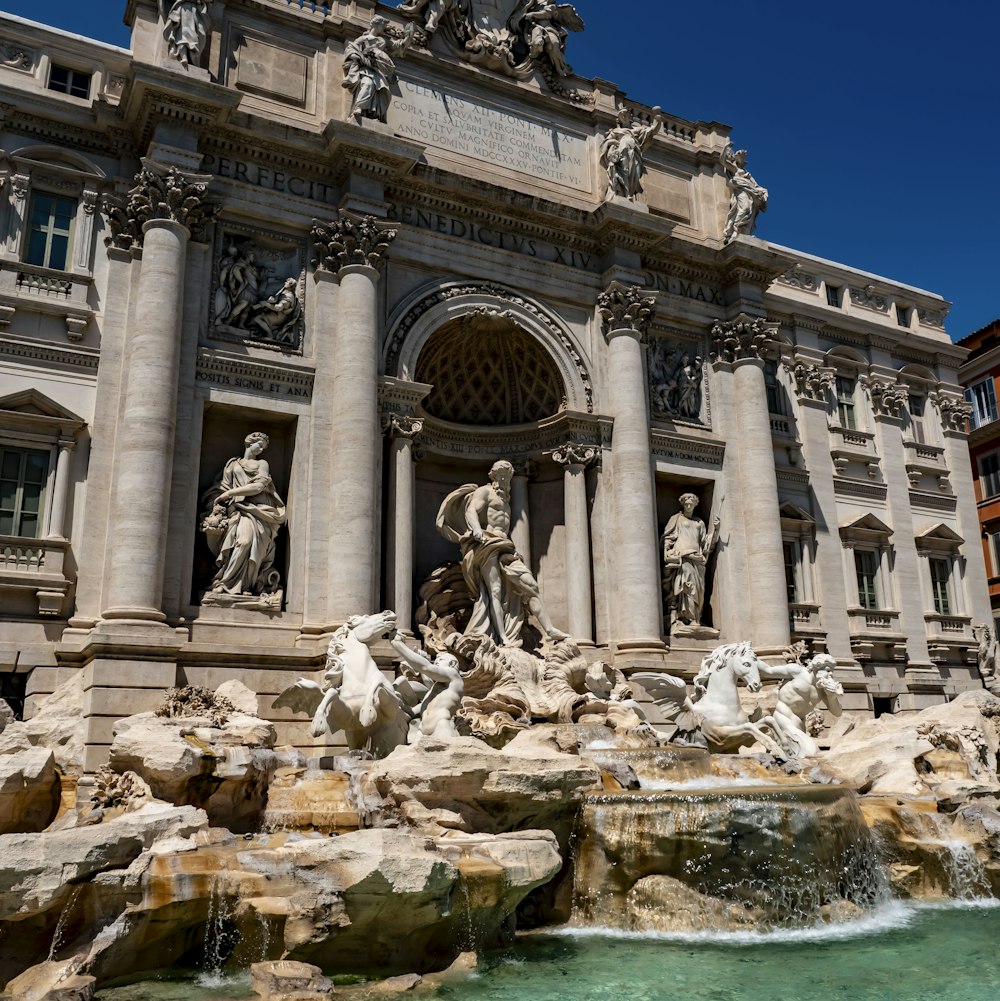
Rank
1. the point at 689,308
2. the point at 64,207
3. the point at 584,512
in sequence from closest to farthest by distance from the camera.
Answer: the point at 64,207, the point at 584,512, the point at 689,308

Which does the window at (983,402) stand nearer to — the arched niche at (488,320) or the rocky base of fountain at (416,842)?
the arched niche at (488,320)

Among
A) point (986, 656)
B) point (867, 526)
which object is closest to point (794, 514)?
point (867, 526)

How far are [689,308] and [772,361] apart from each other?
404 cm

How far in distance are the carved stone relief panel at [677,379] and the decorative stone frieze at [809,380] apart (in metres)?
4.24

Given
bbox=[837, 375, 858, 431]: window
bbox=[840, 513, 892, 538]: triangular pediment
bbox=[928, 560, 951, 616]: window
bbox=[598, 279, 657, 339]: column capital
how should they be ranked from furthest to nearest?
bbox=[837, 375, 858, 431]: window → bbox=[928, 560, 951, 616]: window → bbox=[840, 513, 892, 538]: triangular pediment → bbox=[598, 279, 657, 339]: column capital

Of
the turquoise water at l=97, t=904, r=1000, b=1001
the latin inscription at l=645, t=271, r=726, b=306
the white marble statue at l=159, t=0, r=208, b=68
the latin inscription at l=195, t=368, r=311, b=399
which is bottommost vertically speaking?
the turquoise water at l=97, t=904, r=1000, b=1001

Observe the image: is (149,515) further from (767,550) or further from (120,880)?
(767,550)

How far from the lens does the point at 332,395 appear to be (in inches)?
766

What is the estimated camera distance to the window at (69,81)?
1931 cm

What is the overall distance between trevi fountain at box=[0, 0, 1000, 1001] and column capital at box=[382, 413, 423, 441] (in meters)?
0.06

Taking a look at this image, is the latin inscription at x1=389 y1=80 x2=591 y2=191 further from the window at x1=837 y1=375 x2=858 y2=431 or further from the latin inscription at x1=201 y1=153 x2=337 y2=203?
the window at x1=837 y1=375 x2=858 y2=431

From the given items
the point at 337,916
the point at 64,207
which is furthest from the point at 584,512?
the point at 337,916

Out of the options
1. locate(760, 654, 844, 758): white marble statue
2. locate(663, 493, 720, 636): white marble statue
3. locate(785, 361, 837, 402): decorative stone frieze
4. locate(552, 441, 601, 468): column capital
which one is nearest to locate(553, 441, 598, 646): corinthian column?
locate(552, 441, 601, 468): column capital

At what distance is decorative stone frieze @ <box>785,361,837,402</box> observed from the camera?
27688mm
